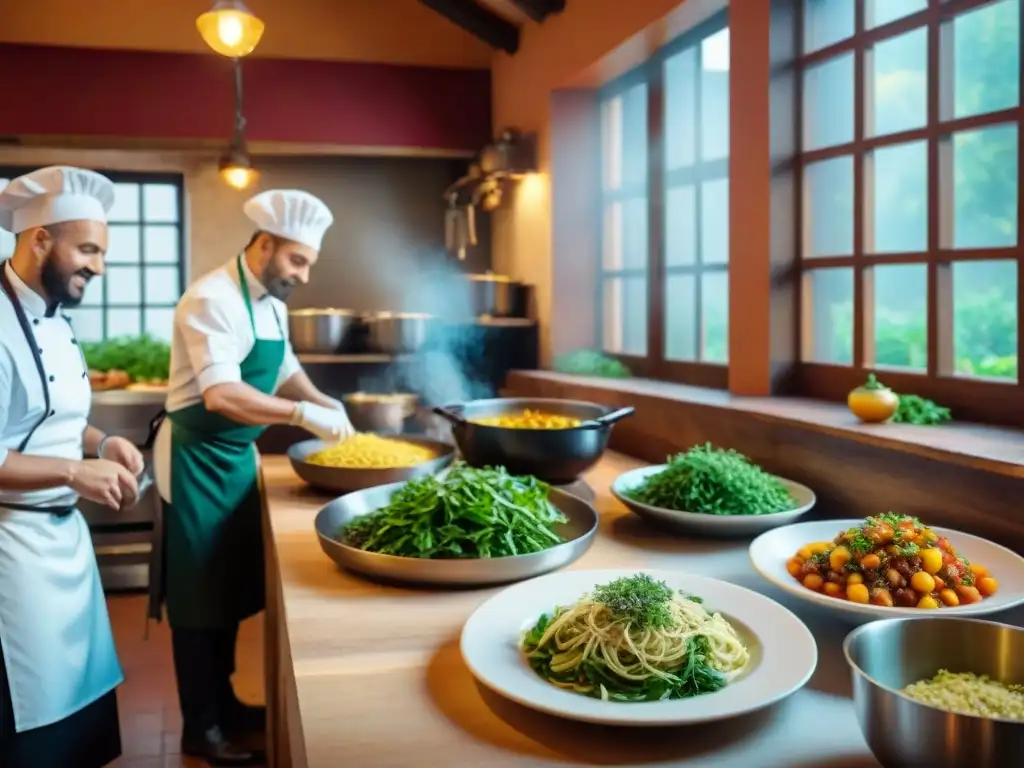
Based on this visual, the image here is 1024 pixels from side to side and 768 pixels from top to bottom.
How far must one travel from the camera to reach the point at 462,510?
5.27ft

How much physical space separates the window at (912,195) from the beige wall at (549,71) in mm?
780

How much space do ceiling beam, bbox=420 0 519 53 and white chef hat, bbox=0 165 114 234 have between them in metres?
3.52

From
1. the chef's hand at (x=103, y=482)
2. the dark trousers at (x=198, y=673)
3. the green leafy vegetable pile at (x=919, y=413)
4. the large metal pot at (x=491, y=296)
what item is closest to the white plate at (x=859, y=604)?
the green leafy vegetable pile at (x=919, y=413)

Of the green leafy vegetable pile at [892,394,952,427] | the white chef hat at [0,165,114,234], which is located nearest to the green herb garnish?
the green leafy vegetable pile at [892,394,952,427]

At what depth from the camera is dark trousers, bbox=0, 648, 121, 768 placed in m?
1.96

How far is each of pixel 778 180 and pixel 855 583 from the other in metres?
1.74

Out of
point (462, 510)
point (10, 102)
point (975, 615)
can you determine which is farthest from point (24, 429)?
point (10, 102)

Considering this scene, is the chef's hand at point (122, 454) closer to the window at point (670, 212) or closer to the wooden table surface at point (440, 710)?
the wooden table surface at point (440, 710)

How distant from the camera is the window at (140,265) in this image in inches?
242

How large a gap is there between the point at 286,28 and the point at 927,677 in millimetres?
5431

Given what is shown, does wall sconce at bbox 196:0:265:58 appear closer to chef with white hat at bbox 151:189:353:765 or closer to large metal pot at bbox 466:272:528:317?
chef with white hat at bbox 151:189:353:765

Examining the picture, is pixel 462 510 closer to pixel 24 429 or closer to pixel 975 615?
pixel 975 615

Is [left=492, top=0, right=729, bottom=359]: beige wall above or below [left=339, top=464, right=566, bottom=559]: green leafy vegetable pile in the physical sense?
above

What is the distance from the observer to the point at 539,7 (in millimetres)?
Result: 4465
